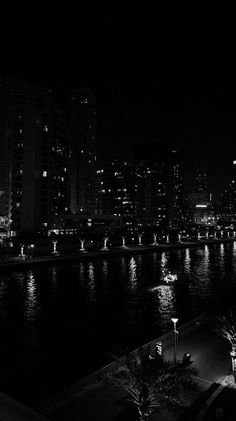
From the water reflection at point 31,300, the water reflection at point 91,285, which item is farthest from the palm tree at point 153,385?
the water reflection at point 91,285

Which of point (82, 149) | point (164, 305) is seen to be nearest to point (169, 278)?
point (164, 305)

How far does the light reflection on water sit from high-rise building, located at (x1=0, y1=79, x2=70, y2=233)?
148 ft

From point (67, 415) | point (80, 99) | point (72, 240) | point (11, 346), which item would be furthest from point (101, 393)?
point (80, 99)

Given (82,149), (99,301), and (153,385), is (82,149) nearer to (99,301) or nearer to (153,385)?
(99,301)

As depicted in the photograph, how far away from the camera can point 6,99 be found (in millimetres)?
114000

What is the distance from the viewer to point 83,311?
35.4 m

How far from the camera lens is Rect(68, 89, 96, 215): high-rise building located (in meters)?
174

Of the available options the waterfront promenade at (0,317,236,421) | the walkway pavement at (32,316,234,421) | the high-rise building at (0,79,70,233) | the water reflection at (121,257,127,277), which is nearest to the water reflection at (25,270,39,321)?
the water reflection at (121,257,127,277)

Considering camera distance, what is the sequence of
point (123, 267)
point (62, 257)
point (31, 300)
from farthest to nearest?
point (62, 257) → point (123, 267) → point (31, 300)

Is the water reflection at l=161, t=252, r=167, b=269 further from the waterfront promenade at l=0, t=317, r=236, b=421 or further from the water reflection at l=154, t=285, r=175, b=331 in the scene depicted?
the waterfront promenade at l=0, t=317, r=236, b=421

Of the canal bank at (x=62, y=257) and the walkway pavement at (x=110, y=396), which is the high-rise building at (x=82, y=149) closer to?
the canal bank at (x=62, y=257)

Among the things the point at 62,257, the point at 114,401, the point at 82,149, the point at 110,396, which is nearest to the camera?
the point at 114,401

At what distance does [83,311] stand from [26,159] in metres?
80.5

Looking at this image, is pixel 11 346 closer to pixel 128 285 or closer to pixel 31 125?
pixel 128 285
